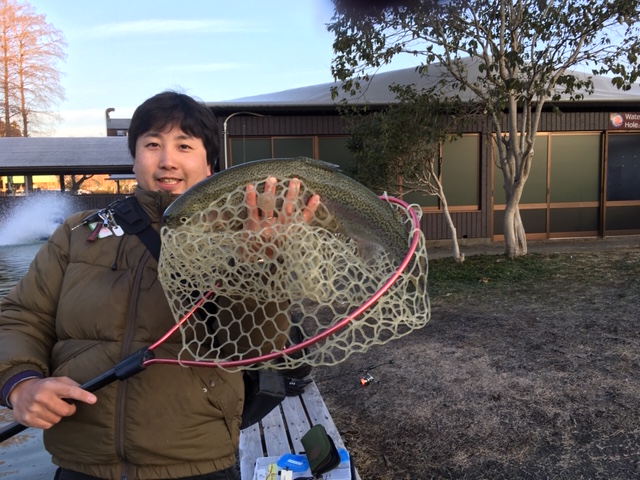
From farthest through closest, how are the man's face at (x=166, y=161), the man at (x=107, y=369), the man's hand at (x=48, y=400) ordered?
the man's face at (x=166, y=161)
the man at (x=107, y=369)
the man's hand at (x=48, y=400)

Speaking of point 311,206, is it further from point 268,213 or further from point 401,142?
point 401,142

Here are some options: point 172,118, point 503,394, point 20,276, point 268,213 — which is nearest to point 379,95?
point 20,276

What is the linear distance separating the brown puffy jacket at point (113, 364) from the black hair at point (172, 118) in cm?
→ 52

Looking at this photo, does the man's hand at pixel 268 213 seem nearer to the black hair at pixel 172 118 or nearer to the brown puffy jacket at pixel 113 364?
the brown puffy jacket at pixel 113 364

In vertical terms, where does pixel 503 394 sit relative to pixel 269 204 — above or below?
below

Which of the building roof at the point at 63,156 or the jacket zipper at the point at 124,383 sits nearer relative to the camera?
the jacket zipper at the point at 124,383

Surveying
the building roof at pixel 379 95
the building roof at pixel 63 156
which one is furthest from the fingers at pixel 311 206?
the building roof at pixel 63 156

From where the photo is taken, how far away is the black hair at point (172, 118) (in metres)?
A: 2.20

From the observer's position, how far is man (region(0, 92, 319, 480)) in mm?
1822

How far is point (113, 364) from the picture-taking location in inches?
73.2

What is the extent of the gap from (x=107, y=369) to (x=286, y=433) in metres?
2.64

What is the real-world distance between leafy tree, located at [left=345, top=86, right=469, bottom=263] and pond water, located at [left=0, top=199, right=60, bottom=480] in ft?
26.5

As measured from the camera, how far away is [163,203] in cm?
209

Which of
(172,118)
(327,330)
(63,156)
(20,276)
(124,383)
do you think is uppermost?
(63,156)
